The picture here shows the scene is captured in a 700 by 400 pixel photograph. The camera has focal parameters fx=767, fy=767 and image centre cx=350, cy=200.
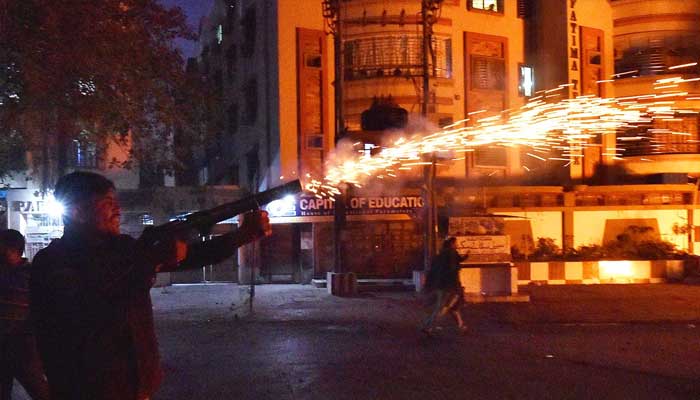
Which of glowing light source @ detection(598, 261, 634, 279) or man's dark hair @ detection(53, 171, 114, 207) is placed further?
glowing light source @ detection(598, 261, 634, 279)

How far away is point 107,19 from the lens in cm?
1115

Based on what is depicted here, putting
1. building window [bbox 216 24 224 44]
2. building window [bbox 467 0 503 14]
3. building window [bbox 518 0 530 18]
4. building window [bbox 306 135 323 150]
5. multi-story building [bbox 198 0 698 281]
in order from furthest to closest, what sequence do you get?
building window [bbox 216 24 224 44] < building window [bbox 518 0 530 18] < building window [bbox 467 0 503 14] < building window [bbox 306 135 323 150] < multi-story building [bbox 198 0 698 281]

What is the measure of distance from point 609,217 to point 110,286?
74.4 feet

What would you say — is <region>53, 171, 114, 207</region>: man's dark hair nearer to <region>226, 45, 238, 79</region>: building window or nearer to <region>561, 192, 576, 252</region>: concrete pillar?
<region>561, 192, 576, 252</region>: concrete pillar

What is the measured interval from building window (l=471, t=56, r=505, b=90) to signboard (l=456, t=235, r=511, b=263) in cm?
749

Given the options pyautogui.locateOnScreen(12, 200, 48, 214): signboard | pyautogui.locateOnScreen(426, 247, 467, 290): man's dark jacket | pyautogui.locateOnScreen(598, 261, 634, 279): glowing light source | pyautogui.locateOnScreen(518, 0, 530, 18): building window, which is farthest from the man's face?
pyautogui.locateOnScreen(518, 0, 530, 18): building window

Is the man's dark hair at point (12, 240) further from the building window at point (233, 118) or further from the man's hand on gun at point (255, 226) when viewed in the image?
the building window at point (233, 118)

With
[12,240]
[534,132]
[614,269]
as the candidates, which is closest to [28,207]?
[534,132]

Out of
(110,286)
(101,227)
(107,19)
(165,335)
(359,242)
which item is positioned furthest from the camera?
(359,242)

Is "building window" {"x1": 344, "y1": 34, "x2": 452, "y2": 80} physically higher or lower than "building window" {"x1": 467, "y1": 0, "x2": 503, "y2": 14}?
lower

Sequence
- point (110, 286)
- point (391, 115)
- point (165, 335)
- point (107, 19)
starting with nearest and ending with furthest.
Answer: point (110, 286) → point (107, 19) → point (165, 335) → point (391, 115)

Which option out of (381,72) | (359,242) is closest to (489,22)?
(381,72)

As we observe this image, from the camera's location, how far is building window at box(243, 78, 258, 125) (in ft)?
81.8

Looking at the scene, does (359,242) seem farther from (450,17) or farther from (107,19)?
(107,19)
